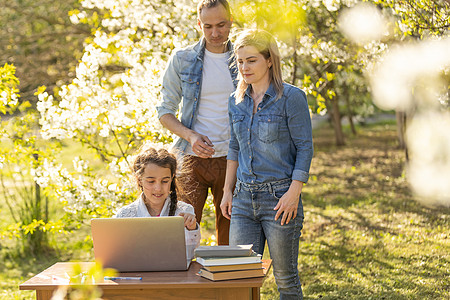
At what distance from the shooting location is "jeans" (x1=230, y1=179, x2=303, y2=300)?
11.0 feet

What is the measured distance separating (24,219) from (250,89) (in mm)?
4609

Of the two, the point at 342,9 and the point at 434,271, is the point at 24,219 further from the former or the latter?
the point at 342,9

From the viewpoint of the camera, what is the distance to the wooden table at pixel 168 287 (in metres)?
2.85

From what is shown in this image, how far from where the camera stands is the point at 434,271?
19.2ft

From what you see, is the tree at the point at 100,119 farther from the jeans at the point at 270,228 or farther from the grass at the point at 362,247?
the jeans at the point at 270,228

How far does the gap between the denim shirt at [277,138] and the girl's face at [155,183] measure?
1.49 ft

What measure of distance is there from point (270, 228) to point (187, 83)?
1.17 m

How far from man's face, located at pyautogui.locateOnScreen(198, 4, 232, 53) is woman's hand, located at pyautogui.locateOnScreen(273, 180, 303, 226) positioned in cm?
107

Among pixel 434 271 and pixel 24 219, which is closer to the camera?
pixel 434 271

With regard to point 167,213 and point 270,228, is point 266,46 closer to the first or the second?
point 270,228

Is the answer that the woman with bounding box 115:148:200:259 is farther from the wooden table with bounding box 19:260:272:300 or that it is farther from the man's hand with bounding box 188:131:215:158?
the wooden table with bounding box 19:260:272:300

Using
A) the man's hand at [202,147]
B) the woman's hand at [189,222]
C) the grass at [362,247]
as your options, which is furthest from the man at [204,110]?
the grass at [362,247]

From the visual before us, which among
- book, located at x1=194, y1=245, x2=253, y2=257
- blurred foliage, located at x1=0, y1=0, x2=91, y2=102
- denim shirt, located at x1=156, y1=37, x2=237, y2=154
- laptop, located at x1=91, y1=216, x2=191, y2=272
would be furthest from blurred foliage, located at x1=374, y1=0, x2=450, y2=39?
blurred foliage, located at x1=0, y1=0, x2=91, y2=102

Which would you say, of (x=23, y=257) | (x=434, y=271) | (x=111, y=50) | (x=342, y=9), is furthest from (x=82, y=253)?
(x=342, y=9)
